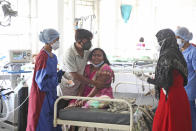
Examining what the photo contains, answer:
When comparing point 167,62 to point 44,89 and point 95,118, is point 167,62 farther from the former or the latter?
point 44,89

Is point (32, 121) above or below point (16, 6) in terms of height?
below

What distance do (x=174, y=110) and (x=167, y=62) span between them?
0.44 m

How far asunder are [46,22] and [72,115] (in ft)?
11.8

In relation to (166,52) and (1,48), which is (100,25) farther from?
(166,52)

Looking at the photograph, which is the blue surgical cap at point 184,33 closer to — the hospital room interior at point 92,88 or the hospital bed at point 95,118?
the hospital room interior at point 92,88

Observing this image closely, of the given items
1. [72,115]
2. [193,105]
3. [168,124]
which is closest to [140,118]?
[168,124]

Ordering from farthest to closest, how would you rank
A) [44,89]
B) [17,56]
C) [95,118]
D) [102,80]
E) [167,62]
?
[17,56], [102,80], [44,89], [95,118], [167,62]

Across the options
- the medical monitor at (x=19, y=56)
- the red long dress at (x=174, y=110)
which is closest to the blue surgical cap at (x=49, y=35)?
the medical monitor at (x=19, y=56)

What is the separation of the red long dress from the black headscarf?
0.06 meters

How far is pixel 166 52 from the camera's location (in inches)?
89.4

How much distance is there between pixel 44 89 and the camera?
8.21ft

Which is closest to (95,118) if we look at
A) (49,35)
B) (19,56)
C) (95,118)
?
(95,118)

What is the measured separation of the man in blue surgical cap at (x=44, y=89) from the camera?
2504 mm

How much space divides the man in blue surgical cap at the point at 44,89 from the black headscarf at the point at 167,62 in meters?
0.97
